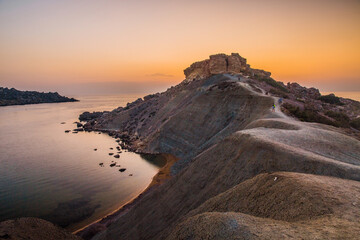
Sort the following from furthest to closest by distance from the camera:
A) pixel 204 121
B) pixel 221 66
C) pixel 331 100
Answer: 1. pixel 221 66
2. pixel 331 100
3. pixel 204 121

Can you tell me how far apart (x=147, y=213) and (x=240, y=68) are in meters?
61.3

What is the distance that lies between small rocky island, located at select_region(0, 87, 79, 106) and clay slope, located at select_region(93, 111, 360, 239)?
194 metres

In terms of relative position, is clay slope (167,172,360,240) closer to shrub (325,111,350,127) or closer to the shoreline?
the shoreline

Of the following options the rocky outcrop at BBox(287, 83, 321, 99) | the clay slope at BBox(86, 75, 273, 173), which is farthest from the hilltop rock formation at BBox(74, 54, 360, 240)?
the rocky outcrop at BBox(287, 83, 321, 99)

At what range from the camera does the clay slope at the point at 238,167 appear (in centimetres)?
1191

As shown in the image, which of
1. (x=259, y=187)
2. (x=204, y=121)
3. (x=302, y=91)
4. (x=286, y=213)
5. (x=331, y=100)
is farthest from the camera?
(x=302, y=91)

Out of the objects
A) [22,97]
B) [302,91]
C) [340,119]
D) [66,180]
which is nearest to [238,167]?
[340,119]

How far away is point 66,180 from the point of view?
105 ft

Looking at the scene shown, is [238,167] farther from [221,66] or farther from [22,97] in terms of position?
[22,97]

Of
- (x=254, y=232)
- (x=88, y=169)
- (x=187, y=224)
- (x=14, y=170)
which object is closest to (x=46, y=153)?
(x=14, y=170)

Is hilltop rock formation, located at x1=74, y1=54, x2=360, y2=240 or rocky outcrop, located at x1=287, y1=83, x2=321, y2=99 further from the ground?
rocky outcrop, located at x1=287, y1=83, x2=321, y2=99

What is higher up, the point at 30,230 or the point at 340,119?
the point at 340,119

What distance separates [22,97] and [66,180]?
630ft

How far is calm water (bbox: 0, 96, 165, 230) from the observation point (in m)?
24.2
